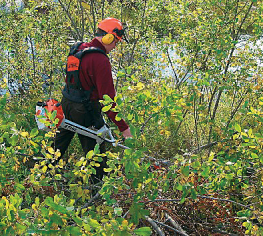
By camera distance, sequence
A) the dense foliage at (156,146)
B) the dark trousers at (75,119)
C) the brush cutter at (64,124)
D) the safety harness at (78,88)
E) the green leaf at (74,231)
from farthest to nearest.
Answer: the dark trousers at (75,119) → the safety harness at (78,88) → the brush cutter at (64,124) → the dense foliage at (156,146) → the green leaf at (74,231)

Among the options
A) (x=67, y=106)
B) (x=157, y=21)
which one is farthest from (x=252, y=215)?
(x=157, y=21)

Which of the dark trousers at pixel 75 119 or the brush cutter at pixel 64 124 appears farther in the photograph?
the dark trousers at pixel 75 119

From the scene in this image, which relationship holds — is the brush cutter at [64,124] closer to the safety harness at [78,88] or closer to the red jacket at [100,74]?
the safety harness at [78,88]

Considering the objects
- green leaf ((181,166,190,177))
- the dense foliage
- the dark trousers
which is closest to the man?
the dark trousers

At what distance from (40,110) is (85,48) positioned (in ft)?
2.24

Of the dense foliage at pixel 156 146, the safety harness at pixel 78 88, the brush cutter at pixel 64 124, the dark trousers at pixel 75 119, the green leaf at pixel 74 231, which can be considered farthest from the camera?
the dark trousers at pixel 75 119

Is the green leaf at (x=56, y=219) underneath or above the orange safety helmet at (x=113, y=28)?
underneath

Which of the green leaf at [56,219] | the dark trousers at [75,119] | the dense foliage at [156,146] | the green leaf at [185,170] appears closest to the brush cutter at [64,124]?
the dark trousers at [75,119]

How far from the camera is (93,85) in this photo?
297 centimetres

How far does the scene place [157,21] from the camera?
4090 millimetres

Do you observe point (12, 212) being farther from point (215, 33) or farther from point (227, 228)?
point (215, 33)

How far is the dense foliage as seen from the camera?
65.7 inches

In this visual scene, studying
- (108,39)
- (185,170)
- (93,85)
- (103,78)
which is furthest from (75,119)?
(185,170)

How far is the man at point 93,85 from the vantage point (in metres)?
2.78
